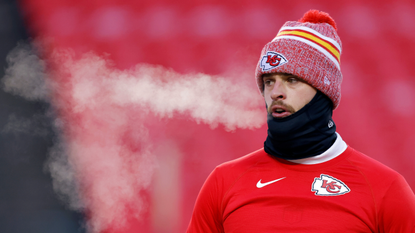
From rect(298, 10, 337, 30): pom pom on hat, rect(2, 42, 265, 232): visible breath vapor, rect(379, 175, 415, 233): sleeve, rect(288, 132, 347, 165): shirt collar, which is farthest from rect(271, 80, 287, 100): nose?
rect(2, 42, 265, 232): visible breath vapor

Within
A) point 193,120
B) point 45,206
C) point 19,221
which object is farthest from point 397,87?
point 19,221

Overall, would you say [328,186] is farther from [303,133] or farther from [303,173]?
[303,133]

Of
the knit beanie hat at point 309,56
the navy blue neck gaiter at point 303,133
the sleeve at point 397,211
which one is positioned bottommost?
the sleeve at point 397,211

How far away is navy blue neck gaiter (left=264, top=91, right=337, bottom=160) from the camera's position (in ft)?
4.69

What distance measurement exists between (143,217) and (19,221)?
3.11ft

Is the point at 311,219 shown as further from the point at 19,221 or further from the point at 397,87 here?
the point at 19,221

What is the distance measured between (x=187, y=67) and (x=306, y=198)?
63.5 inches

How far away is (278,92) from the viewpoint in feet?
4.77

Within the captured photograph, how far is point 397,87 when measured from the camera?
2.44 metres

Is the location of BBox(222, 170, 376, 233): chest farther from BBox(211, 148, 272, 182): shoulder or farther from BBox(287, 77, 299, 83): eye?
BBox(287, 77, 299, 83): eye

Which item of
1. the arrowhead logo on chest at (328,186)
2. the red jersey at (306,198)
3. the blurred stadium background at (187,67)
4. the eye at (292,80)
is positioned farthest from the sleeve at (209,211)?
the blurred stadium background at (187,67)

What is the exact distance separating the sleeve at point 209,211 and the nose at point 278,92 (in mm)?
435

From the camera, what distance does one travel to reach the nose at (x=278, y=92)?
145cm

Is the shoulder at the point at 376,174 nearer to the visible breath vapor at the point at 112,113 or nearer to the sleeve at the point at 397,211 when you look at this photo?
the sleeve at the point at 397,211
